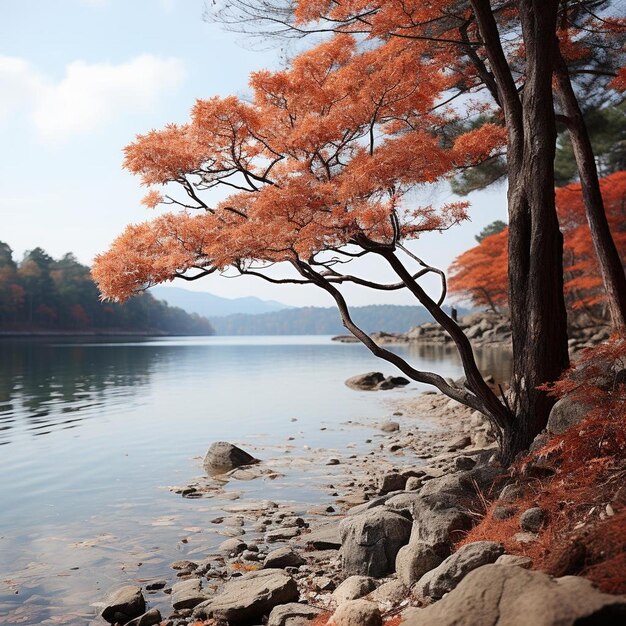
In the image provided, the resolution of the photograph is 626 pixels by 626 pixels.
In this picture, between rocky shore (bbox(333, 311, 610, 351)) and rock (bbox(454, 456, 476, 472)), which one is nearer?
rock (bbox(454, 456, 476, 472))

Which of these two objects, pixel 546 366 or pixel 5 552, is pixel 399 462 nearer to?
pixel 546 366

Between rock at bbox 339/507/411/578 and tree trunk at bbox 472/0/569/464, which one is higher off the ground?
tree trunk at bbox 472/0/569/464

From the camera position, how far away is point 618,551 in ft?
10.9

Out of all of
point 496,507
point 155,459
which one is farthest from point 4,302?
point 496,507

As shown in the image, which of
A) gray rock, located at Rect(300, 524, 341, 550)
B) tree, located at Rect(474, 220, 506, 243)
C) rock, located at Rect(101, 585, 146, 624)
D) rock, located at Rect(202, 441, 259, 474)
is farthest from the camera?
tree, located at Rect(474, 220, 506, 243)

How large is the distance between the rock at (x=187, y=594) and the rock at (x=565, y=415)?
3.68 meters

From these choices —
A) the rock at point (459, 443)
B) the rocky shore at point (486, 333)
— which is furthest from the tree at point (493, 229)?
the rock at point (459, 443)

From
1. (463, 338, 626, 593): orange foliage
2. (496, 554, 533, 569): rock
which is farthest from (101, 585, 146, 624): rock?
(496, 554, 533, 569): rock

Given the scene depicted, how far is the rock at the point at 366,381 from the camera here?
84.8 ft

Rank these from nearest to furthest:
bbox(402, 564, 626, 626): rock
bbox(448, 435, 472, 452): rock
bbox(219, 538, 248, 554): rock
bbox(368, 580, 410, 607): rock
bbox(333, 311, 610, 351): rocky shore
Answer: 1. bbox(402, 564, 626, 626): rock
2. bbox(368, 580, 410, 607): rock
3. bbox(219, 538, 248, 554): rock
4. bbox(448, 435, 472, 452): rock
5. bbox(333, 311, 610, 351): rocky shore

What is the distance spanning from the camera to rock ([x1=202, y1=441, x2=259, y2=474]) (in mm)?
11359

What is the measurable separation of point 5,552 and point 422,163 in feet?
22.5

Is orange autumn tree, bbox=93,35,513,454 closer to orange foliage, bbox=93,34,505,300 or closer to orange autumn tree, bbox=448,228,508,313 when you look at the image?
orange foliage, bbox=93,34,505,300

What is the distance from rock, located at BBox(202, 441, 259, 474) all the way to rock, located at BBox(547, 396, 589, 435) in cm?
654
